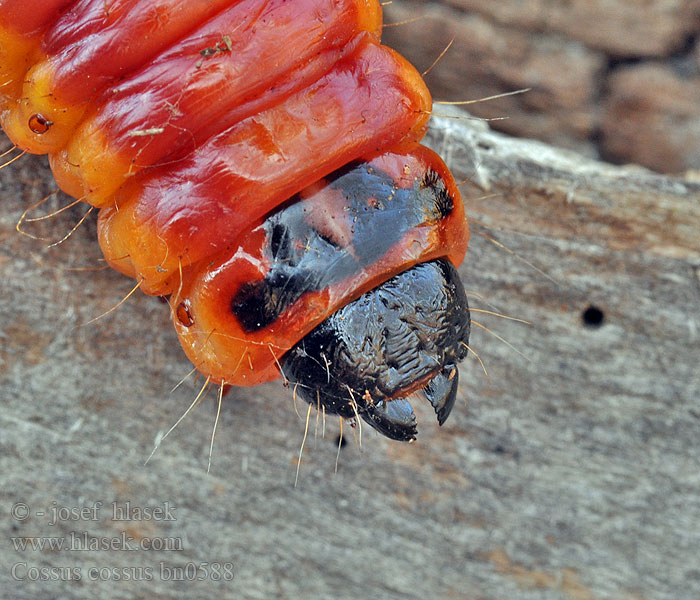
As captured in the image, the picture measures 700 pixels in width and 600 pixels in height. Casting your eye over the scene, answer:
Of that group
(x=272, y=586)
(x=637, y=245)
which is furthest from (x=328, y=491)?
(x=637, y=245)

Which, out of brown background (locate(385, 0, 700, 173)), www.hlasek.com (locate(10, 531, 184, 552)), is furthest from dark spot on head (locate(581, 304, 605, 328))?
www.hlasek.com (locate(10, 531, 184, 552))

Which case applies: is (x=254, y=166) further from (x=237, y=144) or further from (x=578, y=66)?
(x=578, y=66)

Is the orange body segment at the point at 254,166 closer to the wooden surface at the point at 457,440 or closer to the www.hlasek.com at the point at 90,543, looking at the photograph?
the wooden surface at the point at 457,440

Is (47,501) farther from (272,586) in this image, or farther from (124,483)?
(272,586)

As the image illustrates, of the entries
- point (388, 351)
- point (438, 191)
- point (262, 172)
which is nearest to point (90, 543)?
point (388, 351)

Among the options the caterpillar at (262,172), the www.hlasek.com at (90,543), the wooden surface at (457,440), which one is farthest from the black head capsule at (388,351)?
the www.hlasek.com at (90,543)
